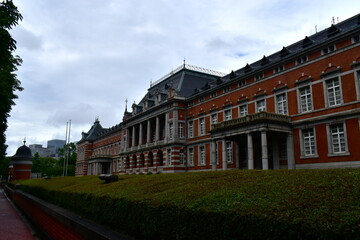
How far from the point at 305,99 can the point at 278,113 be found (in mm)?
2867

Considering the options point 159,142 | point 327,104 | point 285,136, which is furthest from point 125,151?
point 327,104

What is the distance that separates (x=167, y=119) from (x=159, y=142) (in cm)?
425

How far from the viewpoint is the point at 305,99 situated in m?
26.2

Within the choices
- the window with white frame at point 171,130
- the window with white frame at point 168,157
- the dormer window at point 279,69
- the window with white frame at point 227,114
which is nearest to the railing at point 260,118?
the dormer window at point 279,69

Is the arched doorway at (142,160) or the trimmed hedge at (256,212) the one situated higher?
the arched doorway at (142,160)

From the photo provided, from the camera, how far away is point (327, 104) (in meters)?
24.2

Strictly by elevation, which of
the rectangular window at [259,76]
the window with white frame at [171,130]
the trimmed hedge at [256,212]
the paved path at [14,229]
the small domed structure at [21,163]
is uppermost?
the rectangular window at [259,76]

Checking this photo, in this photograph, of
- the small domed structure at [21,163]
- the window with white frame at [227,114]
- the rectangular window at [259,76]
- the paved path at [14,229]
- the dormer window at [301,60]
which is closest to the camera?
the paved path at [14,229]

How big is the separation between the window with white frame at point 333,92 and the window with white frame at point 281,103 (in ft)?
13.9

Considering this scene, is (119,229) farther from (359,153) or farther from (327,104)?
(327,104)

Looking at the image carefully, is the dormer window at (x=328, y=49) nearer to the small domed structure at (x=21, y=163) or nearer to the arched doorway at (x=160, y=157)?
the arched doorway at (x=160, y=157)

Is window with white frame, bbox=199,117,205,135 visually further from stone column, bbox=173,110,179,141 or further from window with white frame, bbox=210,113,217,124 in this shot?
stone column, bbox=173,110,179,141

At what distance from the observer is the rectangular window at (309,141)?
25297mm

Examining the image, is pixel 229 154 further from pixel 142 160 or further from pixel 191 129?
pixel 142 160
